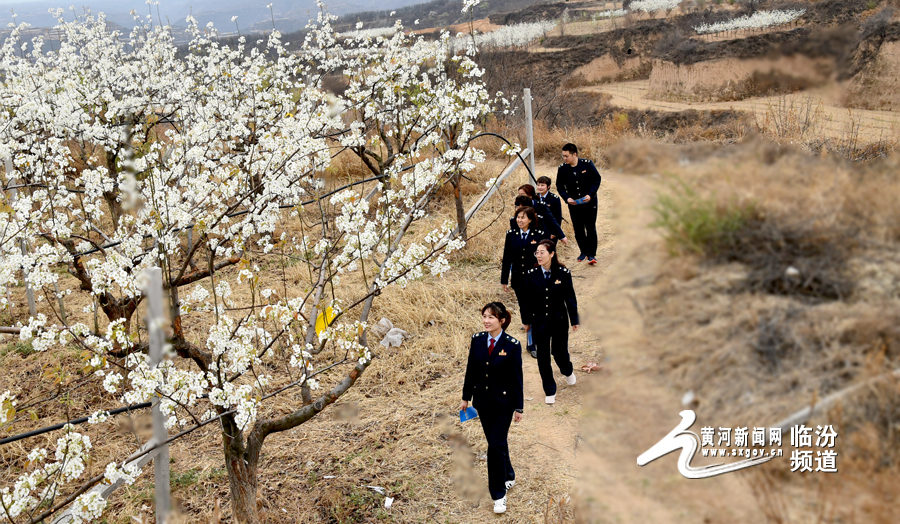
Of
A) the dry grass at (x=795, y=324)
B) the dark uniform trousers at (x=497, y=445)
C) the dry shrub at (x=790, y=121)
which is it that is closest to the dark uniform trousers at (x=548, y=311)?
the dark uniform trousers at (x=497, y=445)

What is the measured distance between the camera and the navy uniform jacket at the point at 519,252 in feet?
20.8

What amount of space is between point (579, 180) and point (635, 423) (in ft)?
16.7

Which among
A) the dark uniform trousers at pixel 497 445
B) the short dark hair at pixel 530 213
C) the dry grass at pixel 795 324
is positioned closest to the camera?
the dry grass at pixel 795 324

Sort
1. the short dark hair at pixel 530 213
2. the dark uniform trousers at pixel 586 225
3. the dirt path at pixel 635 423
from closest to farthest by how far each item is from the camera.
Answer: the dirt path at pixel 635 423, the short dark hair at pixel 530 213, the dark uniform trousers at pixel 586 225

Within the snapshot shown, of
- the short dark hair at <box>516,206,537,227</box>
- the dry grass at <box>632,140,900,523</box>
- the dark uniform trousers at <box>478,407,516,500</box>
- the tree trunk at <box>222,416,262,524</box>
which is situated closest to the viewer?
the dry grass at <box>632,140,900,523</box>

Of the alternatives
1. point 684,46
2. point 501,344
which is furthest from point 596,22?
point 501,344

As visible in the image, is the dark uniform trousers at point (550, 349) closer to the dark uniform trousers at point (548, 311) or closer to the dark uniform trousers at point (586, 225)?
the dark uniform trousers at point (548, 311)

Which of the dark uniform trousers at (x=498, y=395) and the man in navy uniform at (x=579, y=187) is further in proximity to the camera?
the man in navy uniform at (x=579, y=187)

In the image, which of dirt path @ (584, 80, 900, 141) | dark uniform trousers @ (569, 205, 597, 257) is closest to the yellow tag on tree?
dirt path @ (584, 80, 900, 141)

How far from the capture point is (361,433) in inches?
221

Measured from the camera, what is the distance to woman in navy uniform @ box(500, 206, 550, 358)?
622 cm

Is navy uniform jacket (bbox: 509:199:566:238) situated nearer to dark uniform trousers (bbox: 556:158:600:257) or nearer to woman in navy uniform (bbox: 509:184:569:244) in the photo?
woman in navy uniform (bbox: 509:184:569:244)

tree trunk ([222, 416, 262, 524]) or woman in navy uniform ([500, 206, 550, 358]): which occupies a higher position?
woman in navy uniform ([500, 206, 550, 358])

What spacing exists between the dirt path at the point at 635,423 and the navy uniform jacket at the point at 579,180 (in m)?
4.18
